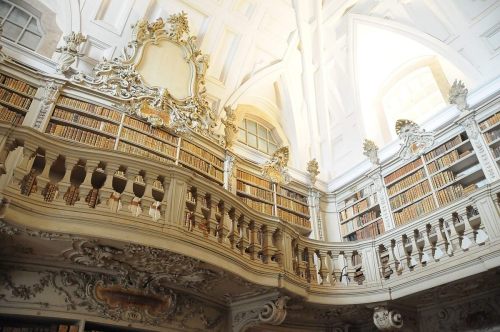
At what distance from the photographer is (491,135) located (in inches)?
222

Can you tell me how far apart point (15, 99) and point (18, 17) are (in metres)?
2.11

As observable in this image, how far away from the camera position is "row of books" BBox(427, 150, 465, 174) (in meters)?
5.96

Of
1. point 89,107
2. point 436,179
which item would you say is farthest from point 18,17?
point 436,179

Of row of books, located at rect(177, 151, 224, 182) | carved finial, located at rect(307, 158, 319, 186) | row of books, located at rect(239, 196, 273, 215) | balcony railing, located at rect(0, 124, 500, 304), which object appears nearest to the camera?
balcony railing, located at rect(0, 124, 500, 304)

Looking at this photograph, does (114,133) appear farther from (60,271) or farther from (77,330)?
(77,330)

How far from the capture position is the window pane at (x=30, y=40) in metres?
6.33

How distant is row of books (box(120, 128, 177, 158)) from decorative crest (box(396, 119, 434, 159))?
379cm

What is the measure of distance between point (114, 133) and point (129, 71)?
124 centimetres

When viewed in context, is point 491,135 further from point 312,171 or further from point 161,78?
point 161,78

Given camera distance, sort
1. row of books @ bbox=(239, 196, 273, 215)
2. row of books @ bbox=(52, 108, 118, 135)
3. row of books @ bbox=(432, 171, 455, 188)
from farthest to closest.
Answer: row of books @ bbox=(239, 196, 273, 215) < row of books @ bbox=(432, 171, 455, 188) < row of books @ bbox=(52, 108, 118, 135)

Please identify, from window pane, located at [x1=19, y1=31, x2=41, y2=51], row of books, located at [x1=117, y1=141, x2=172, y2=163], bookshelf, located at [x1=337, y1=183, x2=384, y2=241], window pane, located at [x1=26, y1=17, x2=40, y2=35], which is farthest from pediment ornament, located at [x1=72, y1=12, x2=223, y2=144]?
bookshelf, located at [x1=337, y1=183, x2=384, y2=241]

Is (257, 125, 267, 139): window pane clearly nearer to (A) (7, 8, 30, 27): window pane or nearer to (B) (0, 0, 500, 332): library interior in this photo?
(B) (0, 0, 500, 332): library interior

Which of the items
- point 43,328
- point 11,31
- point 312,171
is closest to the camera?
point 43,328

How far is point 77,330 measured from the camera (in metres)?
3.67
